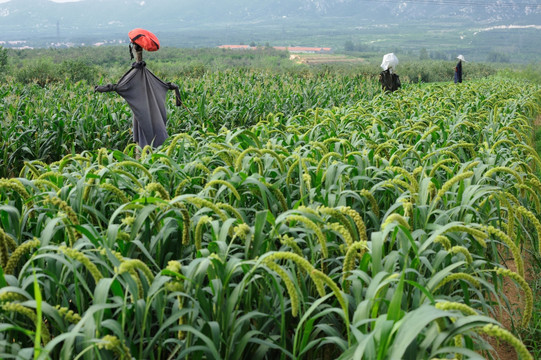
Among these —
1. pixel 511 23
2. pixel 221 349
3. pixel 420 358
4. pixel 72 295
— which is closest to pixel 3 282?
pixel 72 295

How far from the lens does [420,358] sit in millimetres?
1539

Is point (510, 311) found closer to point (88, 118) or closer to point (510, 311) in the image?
point (510, 311)

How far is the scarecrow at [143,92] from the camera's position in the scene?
6934 mm

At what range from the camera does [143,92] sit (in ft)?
23.8

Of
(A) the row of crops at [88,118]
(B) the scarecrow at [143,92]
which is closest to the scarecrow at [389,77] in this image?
(A) the row of crops at [88,118]

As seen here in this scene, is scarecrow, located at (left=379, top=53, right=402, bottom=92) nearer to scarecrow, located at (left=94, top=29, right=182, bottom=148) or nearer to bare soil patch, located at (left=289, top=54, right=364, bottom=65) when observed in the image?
scarecrow, located at (left=94, top=29, right=182, bottom=148)

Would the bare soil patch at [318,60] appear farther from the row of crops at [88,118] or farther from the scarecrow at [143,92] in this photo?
the scarecrow at [143,92]

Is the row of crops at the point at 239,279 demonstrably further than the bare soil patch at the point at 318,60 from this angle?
No

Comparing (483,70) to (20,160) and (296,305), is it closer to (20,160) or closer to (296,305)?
(20,160)

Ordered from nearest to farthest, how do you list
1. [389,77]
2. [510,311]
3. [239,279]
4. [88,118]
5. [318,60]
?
[239,279], [510,311], [88,118], [389,77], [318,60]

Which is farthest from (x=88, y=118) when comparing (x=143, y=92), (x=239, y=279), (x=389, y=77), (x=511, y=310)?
(x=389, y=77)

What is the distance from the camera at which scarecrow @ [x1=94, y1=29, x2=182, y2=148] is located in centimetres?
693

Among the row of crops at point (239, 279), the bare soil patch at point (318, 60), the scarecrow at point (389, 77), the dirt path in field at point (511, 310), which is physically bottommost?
the dirt path in field at point (511, 310)

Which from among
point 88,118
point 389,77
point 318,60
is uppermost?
point 318,60
